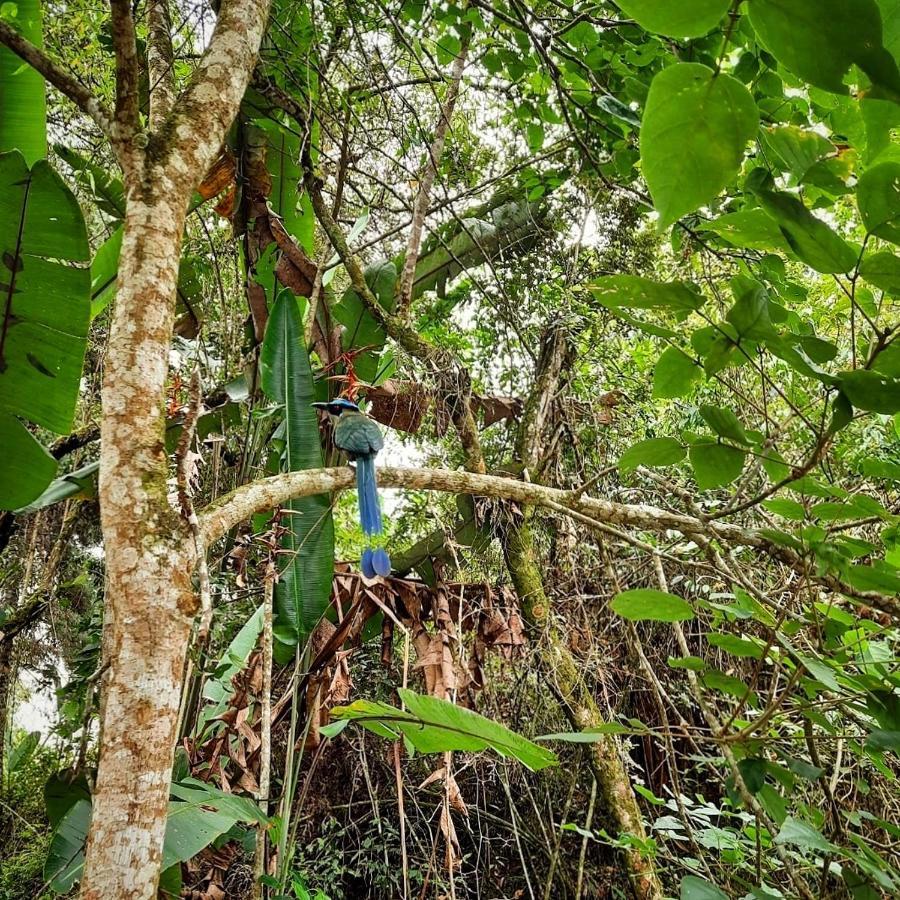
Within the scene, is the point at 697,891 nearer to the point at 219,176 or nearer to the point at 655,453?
the point at 655,453

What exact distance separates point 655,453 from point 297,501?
70.8 inches

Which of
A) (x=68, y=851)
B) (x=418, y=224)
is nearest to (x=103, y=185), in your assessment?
(x=418, y=224)

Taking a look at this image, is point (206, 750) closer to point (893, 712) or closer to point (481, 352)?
point (893, 712)

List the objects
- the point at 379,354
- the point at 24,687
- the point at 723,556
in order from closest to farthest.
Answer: the point at 723,556
the point at 379,354
the point at 24,687

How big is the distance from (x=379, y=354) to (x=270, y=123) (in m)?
1.08

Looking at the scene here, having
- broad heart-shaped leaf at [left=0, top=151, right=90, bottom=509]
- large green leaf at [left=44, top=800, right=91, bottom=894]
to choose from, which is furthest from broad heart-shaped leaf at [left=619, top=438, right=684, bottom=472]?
large green leaf at [left=44, top=800, right=91, bottom=894]

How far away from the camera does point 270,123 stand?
8.63ft

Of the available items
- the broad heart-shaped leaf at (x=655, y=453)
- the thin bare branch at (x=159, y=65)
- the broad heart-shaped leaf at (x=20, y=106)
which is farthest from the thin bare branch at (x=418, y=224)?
the broad heart-shaped leaf at (x=655, y=453)

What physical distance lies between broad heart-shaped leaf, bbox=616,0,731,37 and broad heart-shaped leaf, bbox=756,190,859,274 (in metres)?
0.13

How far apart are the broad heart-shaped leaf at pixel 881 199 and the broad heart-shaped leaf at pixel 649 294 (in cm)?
13

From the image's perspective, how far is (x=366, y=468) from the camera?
1.97 meters

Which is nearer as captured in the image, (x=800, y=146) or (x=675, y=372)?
(x=800, y=146)

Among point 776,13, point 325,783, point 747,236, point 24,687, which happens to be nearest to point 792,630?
point 747,236

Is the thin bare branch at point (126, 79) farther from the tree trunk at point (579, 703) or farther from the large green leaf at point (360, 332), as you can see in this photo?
the tree trunk at point (579, 703)
